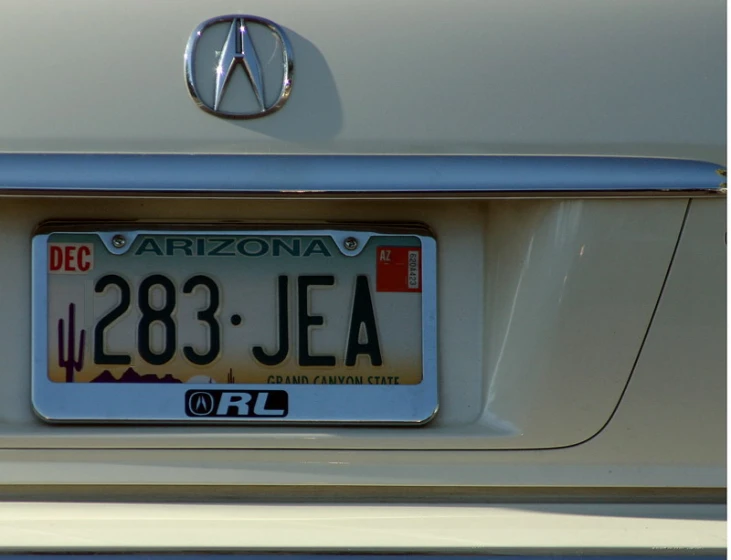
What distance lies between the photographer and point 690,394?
5.87 ft

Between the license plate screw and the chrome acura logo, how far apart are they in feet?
0.82

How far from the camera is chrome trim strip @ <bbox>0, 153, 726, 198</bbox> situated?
1.74 metres

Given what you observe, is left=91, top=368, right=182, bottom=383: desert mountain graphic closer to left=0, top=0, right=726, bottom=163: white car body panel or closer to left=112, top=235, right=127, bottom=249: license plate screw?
left=112, top=235, right=127, bottom=249: license plate screw

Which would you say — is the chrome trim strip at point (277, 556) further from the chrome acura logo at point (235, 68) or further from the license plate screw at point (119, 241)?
the chrome acura logo at point (235, 68)

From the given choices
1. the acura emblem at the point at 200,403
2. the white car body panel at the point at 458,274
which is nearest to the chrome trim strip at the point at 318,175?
the white car body panel at the point at 458,274

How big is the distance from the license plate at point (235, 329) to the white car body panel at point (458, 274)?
0.12ft

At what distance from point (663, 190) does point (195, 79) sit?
739 mm

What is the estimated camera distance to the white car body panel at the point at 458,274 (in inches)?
68.7

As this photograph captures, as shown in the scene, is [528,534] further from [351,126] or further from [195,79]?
[195,79]

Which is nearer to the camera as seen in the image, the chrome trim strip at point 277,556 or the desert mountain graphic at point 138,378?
the chrome trim strip at point 277,556

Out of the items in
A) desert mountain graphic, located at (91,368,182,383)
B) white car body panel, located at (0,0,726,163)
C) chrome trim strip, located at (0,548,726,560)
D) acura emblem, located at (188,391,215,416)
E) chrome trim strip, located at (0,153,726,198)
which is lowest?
chrome trim strip, located at (0,548,726,560)

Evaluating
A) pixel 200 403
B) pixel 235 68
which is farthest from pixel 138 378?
pixel 235 68

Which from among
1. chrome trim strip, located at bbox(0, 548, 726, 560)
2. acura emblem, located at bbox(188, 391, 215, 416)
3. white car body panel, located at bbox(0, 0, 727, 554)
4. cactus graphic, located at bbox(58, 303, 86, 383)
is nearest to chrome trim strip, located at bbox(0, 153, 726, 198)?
white car body panel, located at bbox(0, 0, 727, 554)

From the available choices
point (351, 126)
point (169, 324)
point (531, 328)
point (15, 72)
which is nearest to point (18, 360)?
point (169, 324)
